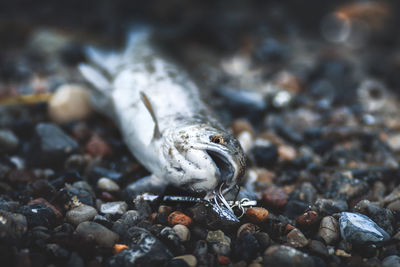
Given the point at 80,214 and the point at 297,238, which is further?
the point at 80,214

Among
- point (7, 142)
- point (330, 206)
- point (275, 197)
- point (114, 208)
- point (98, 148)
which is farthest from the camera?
point (98, 148)

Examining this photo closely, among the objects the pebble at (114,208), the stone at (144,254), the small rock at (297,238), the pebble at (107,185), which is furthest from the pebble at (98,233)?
the small rock at (297,238)

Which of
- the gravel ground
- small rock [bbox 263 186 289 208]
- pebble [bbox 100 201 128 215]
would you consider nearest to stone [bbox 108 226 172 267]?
the gravel ground

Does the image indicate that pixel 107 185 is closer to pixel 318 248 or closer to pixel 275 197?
pixel 275 197

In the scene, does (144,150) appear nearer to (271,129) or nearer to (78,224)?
(78,224)

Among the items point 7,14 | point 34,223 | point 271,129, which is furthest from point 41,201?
point 7,14

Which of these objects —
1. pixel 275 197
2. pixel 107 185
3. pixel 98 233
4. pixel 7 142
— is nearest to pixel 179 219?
pixel 98 233

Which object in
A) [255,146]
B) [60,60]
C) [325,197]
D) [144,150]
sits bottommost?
[325,197]
